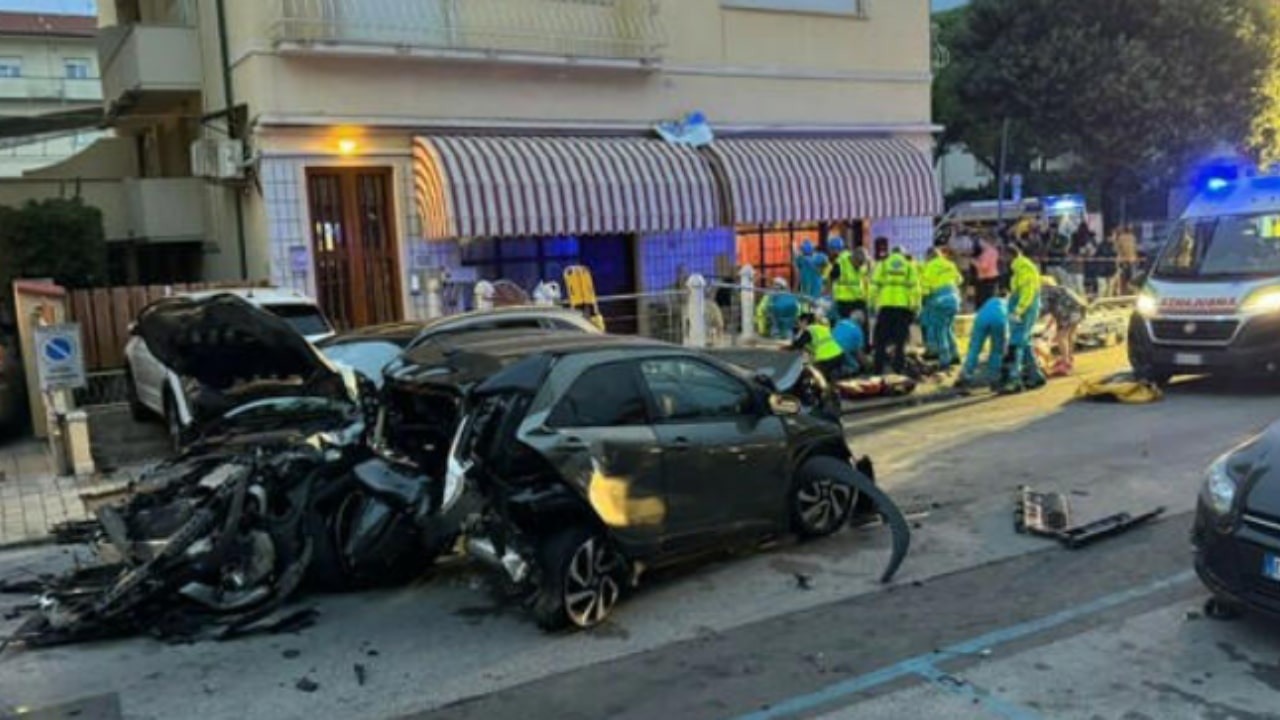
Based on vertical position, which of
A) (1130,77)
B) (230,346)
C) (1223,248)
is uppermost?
(1130,77)

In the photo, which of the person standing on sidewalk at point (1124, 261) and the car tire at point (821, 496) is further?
the person standing on sidewalk at point (1124, 261)

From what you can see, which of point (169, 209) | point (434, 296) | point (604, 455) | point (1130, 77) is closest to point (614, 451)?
point (604, 455)

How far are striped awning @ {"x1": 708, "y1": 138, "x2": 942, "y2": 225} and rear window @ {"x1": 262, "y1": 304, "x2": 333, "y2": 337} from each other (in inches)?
298

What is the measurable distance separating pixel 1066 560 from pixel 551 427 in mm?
3347

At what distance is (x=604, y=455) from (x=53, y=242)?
12608 millimetres

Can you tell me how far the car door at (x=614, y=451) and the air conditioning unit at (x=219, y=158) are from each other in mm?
9904

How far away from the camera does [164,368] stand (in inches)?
419

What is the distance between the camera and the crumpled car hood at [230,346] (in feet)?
25.9

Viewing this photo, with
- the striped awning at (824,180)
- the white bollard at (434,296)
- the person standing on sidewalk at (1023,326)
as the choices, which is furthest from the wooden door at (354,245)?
the person standing on sidewalk at (1023,326)

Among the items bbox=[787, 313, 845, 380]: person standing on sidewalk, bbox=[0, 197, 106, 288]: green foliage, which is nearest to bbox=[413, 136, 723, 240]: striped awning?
bbox=[787, 313, 845, 380]: person standing on sidewalk

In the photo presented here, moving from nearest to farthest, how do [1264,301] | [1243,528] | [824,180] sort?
[1243,528] → [1264,301] → [824,180]

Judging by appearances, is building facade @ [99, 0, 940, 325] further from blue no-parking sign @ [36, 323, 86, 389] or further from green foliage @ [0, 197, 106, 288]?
blue no-parking sign @ [36, 323, 86, 389]

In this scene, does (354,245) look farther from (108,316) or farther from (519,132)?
(108,316)

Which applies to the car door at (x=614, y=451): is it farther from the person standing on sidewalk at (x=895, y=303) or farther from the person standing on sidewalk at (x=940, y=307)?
the person standing on sidewalk at (x=940, y=307)
